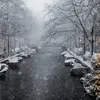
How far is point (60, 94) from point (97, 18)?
15996 millimetres

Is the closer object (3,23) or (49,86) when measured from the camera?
(49,86)

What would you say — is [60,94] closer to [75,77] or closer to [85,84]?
[85,84]

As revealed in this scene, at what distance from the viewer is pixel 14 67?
1307 inches

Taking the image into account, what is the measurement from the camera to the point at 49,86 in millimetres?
20906

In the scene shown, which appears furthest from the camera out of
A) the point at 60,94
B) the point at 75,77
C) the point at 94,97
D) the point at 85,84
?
the point at 75,77

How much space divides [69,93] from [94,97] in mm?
2278

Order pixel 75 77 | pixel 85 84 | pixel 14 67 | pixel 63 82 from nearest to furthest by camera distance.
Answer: pixel 85 84
pixel 63 82
pixel 75 77
pixel 14 67

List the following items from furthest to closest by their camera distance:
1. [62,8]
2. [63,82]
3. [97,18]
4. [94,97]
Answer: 1. [62,8]
2. [97,18]
3. [63,82]
4. [94,97]

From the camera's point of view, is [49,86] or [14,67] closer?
[49,86]

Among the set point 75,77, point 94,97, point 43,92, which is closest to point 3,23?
point 75,77

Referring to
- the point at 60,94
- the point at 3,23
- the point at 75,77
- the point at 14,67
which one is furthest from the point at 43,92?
the point at 3,23

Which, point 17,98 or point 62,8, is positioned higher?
point 62,8

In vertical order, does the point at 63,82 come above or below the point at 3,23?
below

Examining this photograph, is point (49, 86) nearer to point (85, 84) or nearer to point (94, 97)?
point (85, 84)
